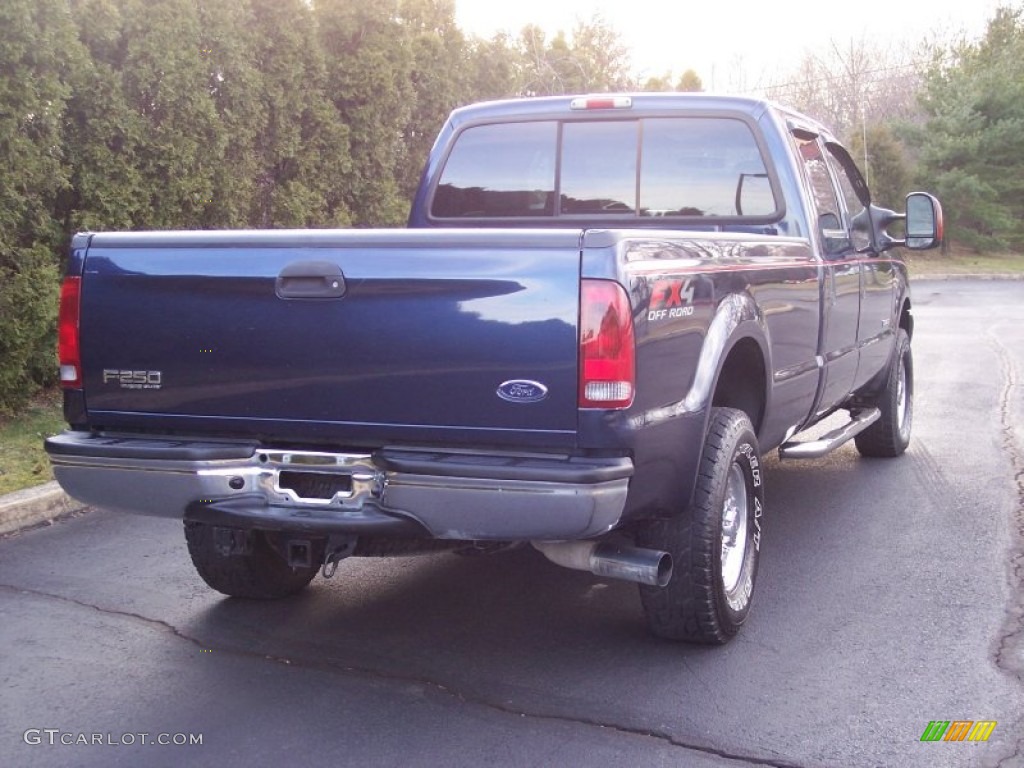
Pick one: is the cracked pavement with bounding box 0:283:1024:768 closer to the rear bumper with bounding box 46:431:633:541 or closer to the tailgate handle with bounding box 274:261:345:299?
the rear bumper with bounding box 46:431:633:541

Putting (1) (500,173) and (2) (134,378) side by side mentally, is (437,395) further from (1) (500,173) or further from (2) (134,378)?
(1) (500,173)

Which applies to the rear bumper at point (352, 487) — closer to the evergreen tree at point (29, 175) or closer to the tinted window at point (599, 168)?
the tinted window at point (599, 168)

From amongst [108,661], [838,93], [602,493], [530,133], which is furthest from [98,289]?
[838,93]

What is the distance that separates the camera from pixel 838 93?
173 feet

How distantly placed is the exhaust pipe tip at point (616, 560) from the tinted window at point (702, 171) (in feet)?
7.03

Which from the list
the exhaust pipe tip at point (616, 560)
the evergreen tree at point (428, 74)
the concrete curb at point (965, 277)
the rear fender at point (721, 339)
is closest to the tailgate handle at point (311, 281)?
the exhaust pipe tip at point (616, 560)

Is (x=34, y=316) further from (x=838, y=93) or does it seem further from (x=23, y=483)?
(x=838, y=93)

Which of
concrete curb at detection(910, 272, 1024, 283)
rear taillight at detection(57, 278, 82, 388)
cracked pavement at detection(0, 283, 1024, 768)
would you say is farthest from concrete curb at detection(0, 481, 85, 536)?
concrete curb at detection(910, 272, 1024, 283)

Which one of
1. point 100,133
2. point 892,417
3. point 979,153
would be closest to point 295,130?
point 100,133

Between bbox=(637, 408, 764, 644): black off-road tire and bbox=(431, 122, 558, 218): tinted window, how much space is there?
1960mm

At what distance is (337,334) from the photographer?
371 centimetres

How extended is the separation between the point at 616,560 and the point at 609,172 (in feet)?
8.08

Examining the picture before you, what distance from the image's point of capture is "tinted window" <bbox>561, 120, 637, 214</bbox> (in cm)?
563

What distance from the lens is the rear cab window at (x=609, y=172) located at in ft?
17.9
